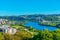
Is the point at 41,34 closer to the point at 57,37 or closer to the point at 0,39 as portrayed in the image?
the point at 57,37

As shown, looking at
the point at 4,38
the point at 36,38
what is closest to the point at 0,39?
the point at 4,38

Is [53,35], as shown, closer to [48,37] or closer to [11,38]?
[48,37]

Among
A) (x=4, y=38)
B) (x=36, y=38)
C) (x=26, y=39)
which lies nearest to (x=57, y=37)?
(x=36, y=38)

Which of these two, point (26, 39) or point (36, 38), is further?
point (26, 39)

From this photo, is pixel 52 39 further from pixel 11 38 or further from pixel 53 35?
pixel 11 38

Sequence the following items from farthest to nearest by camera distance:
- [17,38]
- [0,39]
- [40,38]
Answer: [17,38], [0,39], [40,38]

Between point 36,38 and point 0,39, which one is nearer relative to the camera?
point 36,38

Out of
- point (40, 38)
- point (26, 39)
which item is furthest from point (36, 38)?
point (26, 39)

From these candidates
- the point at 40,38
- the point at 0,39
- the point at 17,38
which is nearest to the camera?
the point at 40,38
